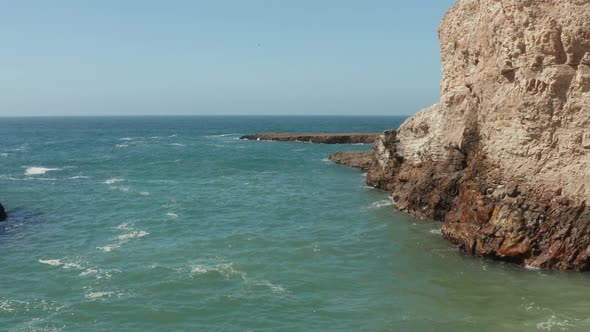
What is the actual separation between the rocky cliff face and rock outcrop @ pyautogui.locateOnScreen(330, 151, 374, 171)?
33358 millimetres

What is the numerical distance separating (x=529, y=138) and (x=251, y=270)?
14886mm

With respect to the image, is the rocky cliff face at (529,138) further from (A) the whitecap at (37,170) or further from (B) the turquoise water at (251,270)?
(A) the whitecap at (37,170)

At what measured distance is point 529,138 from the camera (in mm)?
26531

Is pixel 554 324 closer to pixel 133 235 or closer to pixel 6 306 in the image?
pixel 6 306

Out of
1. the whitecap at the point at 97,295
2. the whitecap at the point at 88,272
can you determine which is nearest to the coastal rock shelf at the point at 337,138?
the whitecap at the point at 88,272

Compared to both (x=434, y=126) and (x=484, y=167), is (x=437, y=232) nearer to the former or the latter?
(x=484, y=167)

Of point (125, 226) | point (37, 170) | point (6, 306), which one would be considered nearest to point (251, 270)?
point (6, 306)

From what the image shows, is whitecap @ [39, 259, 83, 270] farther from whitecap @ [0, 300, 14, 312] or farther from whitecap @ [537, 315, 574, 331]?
whitecap @ [537, 315, 574, 331]

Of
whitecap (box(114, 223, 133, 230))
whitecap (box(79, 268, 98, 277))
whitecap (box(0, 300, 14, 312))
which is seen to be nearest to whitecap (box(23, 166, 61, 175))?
whitecap (box(114, 223, 133, 230))

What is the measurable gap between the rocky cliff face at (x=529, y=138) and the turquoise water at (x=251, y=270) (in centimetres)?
159

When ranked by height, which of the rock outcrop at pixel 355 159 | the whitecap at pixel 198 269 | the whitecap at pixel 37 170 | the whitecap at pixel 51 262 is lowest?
the whitecap at pixel 51 262

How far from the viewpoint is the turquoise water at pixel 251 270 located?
21.1m

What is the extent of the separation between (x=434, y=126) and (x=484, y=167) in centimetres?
992

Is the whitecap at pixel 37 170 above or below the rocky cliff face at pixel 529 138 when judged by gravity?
below
